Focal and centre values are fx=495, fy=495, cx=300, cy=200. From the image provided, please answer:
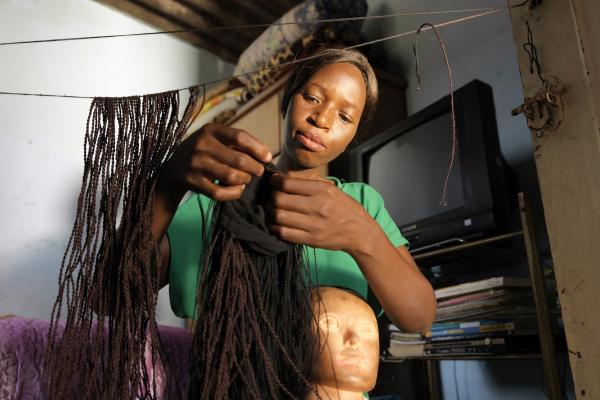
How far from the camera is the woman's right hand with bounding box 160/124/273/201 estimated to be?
21.7 inches

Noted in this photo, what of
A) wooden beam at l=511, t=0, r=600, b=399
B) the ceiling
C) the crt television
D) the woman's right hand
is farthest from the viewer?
the ceiling

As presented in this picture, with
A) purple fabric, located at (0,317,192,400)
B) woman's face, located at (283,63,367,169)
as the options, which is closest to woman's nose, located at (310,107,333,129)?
woman's face, located at (283,63,367,169)

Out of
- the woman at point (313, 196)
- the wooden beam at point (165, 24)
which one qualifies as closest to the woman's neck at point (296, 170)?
the woman at point (313, 196)

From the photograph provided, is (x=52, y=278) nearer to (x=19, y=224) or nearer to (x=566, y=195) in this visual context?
(x=19, y=224)

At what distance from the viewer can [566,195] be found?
2.50ft

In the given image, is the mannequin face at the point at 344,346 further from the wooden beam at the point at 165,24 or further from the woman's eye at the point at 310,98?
the wooden beam at the point at 165,24

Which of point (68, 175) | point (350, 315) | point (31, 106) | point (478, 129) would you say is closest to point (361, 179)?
point (478, 129)

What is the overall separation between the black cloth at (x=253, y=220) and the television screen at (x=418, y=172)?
949 millimetres

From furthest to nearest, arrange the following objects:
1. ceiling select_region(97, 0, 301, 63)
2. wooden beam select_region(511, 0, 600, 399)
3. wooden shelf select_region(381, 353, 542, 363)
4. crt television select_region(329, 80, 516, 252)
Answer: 1. ceiling select_region(97, 0, 301, 63)
2. crt television select_region(329, 80, 516, 252)
3. wooden shelf select_region(381, 353, 542, 363)
4. wooden beam select_region(511, 0, 600, 399)

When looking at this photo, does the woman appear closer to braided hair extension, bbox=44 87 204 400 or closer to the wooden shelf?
braided hair extension, bbox=44 87 204 400

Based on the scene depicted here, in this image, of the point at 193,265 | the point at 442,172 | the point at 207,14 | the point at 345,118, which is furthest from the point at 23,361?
the point at 207,14

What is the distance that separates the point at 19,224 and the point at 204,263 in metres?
2.06

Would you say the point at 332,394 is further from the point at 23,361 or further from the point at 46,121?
the point at 46,121

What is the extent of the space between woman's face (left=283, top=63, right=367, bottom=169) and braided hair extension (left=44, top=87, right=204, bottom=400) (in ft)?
0.65
